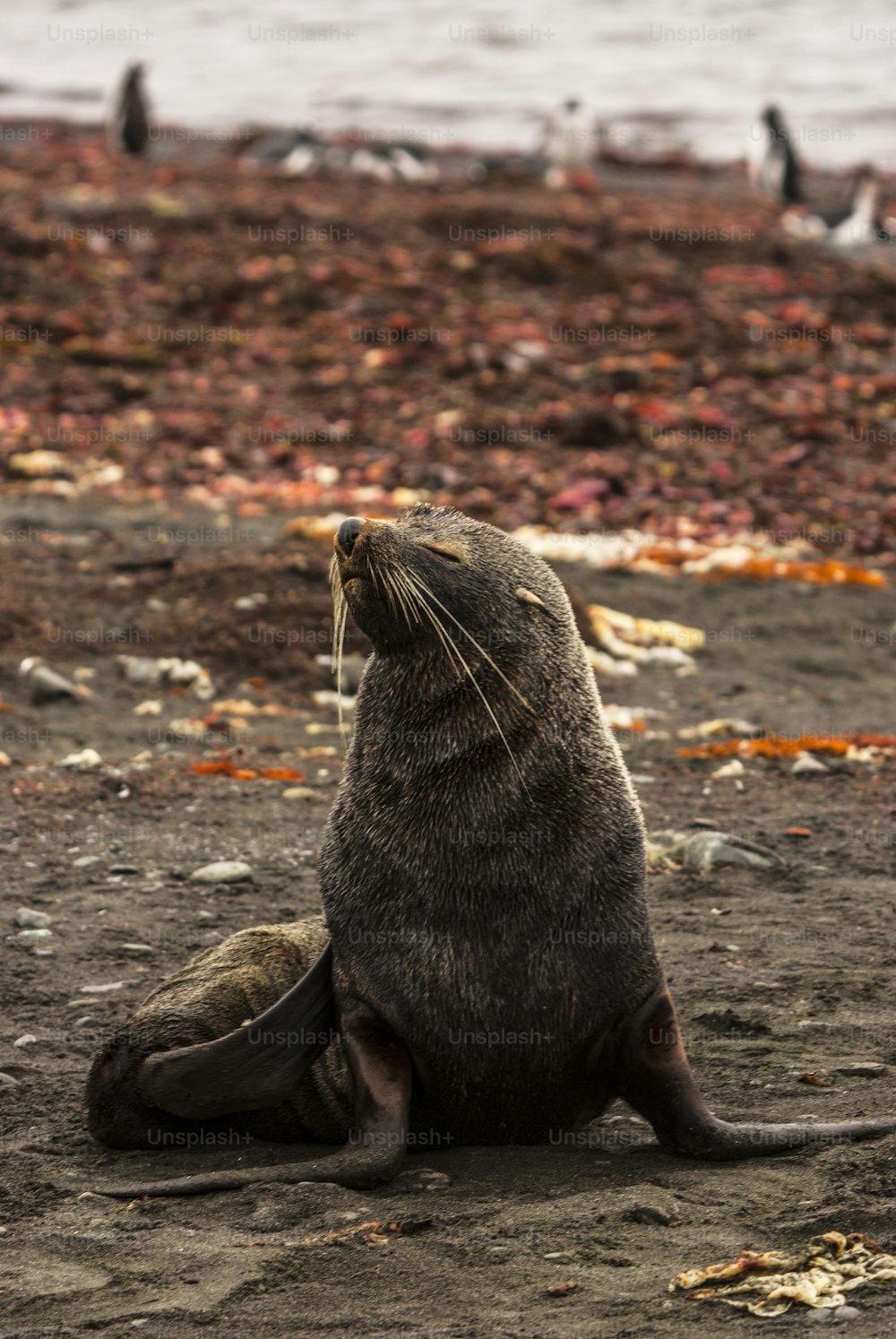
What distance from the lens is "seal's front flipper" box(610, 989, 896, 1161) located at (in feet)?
13.8

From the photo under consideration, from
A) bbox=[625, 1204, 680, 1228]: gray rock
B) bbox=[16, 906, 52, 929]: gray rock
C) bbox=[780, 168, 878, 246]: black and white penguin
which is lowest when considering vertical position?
bbox=[16, 906, 52, 929]: gray rock

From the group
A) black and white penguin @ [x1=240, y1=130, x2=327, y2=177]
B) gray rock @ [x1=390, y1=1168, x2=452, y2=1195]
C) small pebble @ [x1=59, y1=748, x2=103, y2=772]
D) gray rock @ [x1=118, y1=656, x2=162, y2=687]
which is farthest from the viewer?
black and white penguin @ [x1=240, y1=130, x2=327, y2=177]

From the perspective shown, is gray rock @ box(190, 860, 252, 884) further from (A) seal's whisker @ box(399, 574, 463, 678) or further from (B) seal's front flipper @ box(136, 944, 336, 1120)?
(A) seal's whisker @ box(399, 574, 463, 678)

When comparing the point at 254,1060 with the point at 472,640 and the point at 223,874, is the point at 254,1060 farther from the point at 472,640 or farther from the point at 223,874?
the point at 223,874

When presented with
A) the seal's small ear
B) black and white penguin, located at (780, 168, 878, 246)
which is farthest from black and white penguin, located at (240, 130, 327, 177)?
the seal's small ear

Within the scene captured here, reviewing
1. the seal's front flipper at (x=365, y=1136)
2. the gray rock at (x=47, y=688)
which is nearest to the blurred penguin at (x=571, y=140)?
the gray rock at (x=47, y=688)

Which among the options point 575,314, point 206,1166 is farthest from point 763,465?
point 206,1166

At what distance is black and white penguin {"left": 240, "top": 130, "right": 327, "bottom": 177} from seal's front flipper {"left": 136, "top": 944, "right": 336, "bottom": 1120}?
19863 mm

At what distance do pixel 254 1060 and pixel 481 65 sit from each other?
122ft

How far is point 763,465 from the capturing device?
1255cm

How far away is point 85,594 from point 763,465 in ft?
17.2

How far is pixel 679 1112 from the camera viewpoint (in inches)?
167

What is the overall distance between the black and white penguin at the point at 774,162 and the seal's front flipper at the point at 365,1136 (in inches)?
842

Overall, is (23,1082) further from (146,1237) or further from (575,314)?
(575,314)
